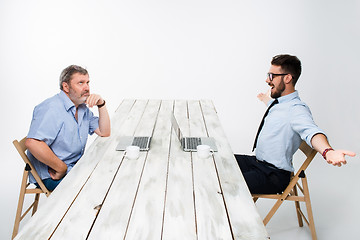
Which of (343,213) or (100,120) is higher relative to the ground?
(100,120)

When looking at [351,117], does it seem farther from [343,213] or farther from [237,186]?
[237,186]

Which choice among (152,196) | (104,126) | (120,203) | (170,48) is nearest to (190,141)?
(104,126)

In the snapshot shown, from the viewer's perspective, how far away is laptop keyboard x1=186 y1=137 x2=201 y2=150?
7.63ft

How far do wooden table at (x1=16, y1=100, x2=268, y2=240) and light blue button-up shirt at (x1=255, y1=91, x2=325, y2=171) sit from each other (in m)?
0.42

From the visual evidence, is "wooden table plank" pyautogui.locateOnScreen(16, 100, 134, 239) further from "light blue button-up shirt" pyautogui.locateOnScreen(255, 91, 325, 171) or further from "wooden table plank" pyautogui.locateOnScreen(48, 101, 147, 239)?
"light blue button-up shirt" pyautogui.locateOnScreen(255, 91, 325, 171)

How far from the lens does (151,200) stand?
165 centimetres

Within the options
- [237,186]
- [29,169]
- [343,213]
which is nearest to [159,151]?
[237,186]

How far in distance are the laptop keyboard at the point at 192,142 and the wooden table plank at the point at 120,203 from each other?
29cm

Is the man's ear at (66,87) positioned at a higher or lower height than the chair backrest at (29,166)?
higher

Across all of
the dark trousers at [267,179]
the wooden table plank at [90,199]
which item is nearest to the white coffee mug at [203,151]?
the wooden table plank at [90,199]

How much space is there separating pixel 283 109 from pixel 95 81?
3.48m

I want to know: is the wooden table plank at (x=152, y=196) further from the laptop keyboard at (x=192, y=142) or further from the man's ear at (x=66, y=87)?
the man's ear at (x=66, y=87)

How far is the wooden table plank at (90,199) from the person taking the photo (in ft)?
4.68

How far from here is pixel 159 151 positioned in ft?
7.43
